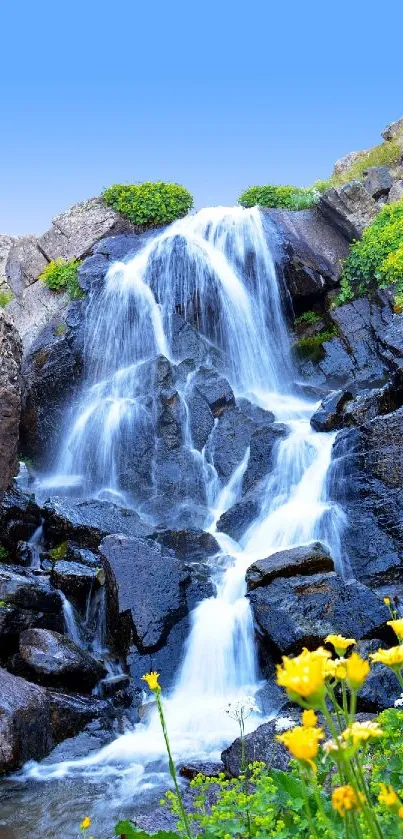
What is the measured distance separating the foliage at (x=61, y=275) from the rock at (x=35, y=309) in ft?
0.62

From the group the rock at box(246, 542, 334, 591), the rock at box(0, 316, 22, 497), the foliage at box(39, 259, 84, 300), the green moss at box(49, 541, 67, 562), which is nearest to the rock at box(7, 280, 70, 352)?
the foliage at box(39, 259, 84, 300)

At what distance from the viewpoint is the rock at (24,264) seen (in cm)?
1908

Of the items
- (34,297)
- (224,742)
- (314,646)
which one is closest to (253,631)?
(314,646)

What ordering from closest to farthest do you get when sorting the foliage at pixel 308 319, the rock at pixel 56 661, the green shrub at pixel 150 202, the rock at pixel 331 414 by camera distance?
the rock at pixel 56 661
the rock at pixel 331 414
the foliage at pixel 308 319
the green shrub at pixel 150 202

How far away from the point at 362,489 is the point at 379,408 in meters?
1.82

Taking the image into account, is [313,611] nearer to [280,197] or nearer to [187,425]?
[187,425]

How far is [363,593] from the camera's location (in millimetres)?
7695

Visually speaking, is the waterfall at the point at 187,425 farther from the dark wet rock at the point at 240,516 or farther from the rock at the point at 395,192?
the rock at the point at 395,192

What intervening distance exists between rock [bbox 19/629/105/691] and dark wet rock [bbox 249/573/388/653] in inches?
77.3

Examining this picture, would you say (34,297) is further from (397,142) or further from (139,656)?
(139,656)

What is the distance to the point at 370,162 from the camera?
771 inches

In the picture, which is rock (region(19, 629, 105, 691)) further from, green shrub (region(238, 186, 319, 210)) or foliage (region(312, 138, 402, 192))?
foliage (region(312, 138, 402, 192))

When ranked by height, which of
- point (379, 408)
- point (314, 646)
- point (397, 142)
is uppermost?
point (397, 142)

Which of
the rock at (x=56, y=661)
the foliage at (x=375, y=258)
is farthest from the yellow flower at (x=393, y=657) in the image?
the foliage at (x=375, y=258)
